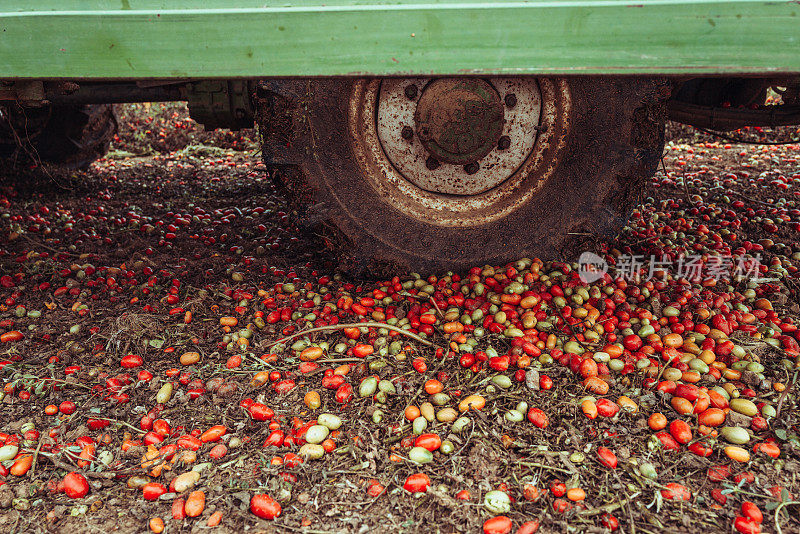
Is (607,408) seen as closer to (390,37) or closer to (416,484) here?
(416,484)

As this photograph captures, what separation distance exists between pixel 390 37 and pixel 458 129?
0.94 meters

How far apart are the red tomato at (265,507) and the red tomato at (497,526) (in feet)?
1.79

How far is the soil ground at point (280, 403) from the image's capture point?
136cm

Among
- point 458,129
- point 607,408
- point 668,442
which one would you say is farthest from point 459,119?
point 668,442

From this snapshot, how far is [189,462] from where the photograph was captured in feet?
5.02

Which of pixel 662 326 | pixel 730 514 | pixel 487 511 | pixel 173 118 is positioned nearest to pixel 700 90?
pixel 662 326

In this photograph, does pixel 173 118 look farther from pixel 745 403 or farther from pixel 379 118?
pixel 745 403

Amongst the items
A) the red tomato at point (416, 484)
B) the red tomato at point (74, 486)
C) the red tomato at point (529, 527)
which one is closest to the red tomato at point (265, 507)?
the red tomato at point (416, 484)

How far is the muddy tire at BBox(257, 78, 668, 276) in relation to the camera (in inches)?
84.0

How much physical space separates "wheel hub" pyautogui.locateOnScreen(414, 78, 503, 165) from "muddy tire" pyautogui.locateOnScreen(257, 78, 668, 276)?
0.21 m

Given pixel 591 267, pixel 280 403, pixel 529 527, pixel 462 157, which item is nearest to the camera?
pixel 529 527

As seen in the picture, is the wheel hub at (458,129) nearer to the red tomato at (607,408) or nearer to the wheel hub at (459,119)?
the wheel hub at (459,119)

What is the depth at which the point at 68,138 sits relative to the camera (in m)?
4.75

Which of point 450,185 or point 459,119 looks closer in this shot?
point 459,119
